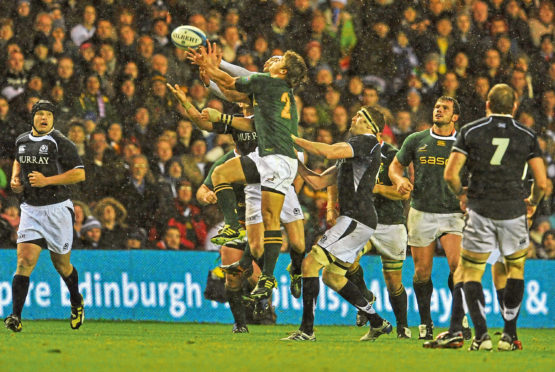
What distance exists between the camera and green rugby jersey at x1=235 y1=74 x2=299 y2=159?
9.53 m

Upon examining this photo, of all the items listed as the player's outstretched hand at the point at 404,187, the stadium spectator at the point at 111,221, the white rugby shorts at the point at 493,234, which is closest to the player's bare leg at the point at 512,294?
the white rugby shorts at the point at 493,234

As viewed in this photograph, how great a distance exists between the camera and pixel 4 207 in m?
13.8

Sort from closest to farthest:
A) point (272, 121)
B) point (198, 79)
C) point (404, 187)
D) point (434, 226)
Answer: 1. point (272, 121)
2. point (404, 187)
3. point (434, 226)
4. point (198, 79)

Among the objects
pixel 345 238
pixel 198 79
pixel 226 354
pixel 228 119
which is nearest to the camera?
pixel 226 354

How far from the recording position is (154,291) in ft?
45.5

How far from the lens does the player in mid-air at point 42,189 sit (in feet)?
34.3

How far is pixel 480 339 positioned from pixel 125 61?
8.63m

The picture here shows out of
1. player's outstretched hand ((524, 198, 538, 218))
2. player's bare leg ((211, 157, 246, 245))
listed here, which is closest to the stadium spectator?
player's bare leg ((211, 157, 246, 245))

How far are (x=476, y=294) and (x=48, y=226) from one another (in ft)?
15.2

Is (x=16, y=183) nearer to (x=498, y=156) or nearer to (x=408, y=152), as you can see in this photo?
(x=408, y=152)

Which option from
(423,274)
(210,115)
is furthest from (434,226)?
(210,115)

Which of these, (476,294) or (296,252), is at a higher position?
(296,252)

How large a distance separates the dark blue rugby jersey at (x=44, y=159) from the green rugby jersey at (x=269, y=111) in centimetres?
211

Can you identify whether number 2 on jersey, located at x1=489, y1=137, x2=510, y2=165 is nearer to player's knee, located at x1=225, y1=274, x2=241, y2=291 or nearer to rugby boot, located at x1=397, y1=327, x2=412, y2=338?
rugby boot, located at x1=397, y1=327, x2=412, y2=338
